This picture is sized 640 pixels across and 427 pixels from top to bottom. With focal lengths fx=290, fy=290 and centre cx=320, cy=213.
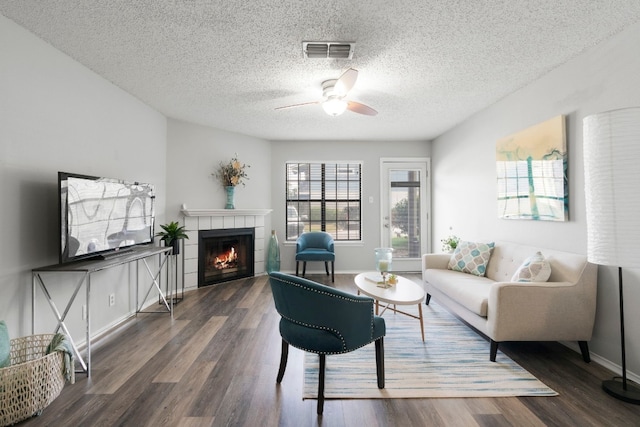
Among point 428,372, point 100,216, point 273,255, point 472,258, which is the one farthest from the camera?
point 273,255

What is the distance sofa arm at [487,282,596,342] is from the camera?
7.31ft

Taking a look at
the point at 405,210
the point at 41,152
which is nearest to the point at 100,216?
the point at 41,152

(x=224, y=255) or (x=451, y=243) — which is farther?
(x=224, y=255)

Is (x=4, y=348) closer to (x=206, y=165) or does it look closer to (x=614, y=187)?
(x=206, y=165)

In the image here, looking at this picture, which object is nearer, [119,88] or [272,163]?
[119,88]

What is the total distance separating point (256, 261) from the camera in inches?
206

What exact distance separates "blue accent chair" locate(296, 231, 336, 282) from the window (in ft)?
1.16

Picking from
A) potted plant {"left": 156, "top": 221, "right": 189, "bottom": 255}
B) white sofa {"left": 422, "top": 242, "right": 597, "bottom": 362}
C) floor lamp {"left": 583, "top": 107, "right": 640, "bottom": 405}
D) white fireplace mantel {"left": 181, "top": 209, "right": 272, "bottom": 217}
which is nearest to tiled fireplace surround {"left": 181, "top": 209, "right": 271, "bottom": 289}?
white fireplace mantel {"left": 181, "top": 209, "right": 272, "bottom": 217}

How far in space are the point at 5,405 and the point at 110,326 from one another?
1.55 metres

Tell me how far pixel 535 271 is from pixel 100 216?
372 centimetres

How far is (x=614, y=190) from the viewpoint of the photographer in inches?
70.5

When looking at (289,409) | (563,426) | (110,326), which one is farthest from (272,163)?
(563,426)

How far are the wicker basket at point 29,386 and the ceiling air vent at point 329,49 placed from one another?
269 centimetres

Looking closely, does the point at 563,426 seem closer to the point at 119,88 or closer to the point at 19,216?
the point at 19,216
